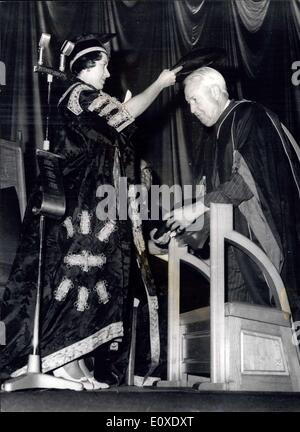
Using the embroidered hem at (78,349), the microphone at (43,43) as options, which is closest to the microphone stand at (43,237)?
the embroidered hem at (78,349)

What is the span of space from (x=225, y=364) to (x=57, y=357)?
56 cm

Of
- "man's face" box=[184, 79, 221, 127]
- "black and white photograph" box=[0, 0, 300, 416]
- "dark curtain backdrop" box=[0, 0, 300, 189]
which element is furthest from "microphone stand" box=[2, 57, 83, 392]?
"dark curtain backdrop" box=[0, 0, 300, 189]

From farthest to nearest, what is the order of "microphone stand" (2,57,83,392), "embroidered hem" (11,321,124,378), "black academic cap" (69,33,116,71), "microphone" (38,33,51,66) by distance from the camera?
1. "black academic cap" (69,33,116,71)
2. "microphone" (38,33,51,66)
3. "embroidered hem" (11,321,124,378)
4. "microphone stand" (2,57,83,392)

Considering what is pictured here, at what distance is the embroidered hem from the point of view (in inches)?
74.3

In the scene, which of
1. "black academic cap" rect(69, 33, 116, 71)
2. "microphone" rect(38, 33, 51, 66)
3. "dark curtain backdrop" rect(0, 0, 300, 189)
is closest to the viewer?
"microphone" rect(38, 33, 51, 66)

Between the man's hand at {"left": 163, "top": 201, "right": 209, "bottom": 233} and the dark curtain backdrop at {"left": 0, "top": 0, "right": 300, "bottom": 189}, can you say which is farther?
the dark curtain backdrop at {"left": 0, "top": 0, "right": 300, "bottom": 189}

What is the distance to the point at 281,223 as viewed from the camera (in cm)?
216

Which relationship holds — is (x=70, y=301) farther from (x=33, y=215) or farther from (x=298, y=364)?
(x=298, y=364)

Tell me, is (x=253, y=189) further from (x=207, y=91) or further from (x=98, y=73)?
(x=98, y=73)

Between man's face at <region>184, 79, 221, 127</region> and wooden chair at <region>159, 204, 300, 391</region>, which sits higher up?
man's face at <region>184, 79, 221, 127</region>

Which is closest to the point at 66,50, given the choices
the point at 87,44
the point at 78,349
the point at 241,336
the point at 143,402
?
the point at 87,44

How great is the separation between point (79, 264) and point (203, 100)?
2.97 ft

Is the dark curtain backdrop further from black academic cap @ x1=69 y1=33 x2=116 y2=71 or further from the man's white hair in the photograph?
black academic cap @ x1=69 y1=33 x2=116 y2=71
